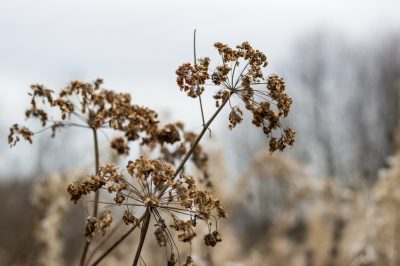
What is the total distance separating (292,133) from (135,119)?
0.98 m

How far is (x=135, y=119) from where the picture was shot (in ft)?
11.8

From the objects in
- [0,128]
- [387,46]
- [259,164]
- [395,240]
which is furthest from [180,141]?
[387,46]

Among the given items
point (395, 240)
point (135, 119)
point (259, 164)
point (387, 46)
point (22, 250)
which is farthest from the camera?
point (387, 46)

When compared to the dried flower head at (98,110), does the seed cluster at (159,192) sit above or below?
below

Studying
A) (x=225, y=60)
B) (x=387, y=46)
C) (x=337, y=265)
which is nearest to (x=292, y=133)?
(x=225, y=60)

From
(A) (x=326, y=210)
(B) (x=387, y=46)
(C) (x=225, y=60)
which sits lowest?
(C) (x=225, y=60)

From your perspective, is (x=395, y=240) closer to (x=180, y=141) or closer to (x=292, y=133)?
(x=180, y=141)

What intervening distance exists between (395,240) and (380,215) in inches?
21.0

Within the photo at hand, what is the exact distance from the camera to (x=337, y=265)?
527 inches

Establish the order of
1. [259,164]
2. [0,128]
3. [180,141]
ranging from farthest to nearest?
[0,128], [259,164], [180,141]

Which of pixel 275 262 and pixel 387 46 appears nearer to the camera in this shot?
pixel 275 262

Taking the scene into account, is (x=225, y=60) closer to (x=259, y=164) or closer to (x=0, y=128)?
(x=259, y=164)

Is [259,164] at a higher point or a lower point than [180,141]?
higher

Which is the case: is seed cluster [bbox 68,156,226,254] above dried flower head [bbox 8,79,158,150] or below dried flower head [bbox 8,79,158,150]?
below
